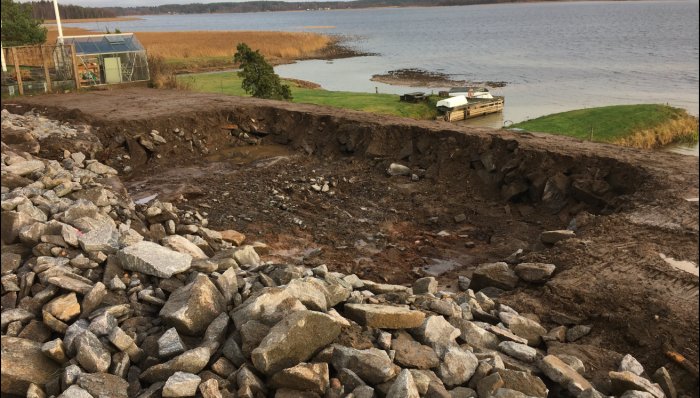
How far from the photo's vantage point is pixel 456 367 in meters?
5.52

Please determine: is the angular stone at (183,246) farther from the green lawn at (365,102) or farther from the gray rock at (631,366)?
the green lawn at (365,102)

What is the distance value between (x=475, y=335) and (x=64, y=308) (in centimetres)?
477

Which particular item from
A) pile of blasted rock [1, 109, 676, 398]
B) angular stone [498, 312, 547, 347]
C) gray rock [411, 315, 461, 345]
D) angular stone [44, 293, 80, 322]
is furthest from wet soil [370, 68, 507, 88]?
angular stone [44, 293, 80, 322]

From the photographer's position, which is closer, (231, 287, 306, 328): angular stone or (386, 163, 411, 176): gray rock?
(231, 287, 306, 328): angular stone

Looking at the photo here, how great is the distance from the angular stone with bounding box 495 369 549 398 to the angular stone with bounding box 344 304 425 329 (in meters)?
1.07

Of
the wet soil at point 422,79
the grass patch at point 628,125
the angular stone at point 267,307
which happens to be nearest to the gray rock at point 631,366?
the angular stone at point 267,307

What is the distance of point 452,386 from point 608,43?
86284 mm

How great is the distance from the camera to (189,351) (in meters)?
5.11

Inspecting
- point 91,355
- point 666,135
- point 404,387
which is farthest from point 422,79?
point 91,355

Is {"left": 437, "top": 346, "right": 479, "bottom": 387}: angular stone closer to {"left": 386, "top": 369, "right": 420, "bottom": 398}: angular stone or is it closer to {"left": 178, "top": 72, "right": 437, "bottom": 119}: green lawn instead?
{"left": 386, "top": 369, "right": 420, "bottom": 398}: angular stone

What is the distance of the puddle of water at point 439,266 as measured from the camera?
1088 centimetres

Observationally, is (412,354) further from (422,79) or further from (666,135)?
(422,79)

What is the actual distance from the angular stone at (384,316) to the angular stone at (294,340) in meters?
0.58

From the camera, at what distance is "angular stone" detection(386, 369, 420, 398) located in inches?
185
